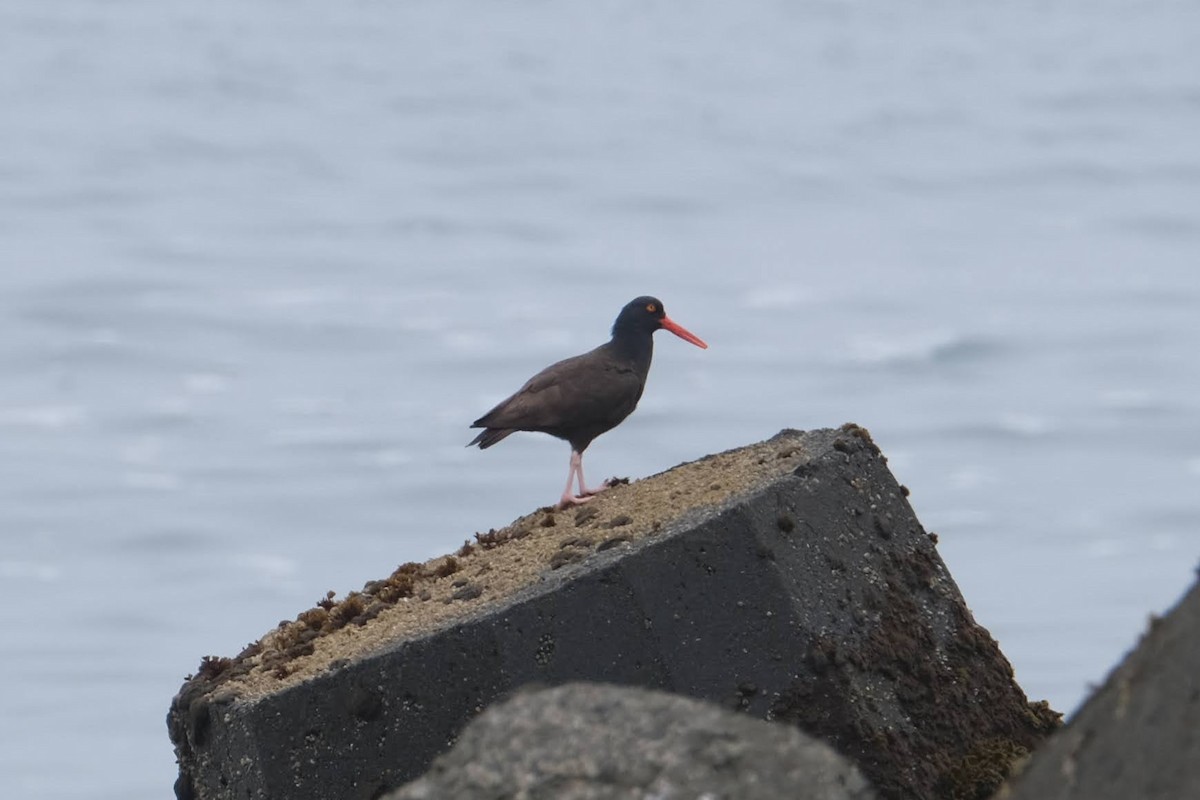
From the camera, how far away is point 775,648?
6148 mm

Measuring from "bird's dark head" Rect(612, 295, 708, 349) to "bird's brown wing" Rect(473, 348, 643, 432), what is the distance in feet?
1.74

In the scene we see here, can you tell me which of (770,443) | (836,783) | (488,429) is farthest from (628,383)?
(836,783)

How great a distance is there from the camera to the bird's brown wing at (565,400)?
924 cm

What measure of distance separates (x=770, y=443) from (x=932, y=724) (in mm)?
1645

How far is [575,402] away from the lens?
9.24 meters

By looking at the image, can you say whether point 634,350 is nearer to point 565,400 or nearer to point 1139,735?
point 565,400

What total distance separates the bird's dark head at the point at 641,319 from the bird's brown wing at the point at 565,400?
20.9 inches

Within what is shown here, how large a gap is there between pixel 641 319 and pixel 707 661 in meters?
4.12

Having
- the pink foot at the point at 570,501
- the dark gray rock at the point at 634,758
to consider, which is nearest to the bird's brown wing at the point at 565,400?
the pink foot at the point at 570,501

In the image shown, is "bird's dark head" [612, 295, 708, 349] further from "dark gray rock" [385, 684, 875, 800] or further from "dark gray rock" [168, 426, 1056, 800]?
"dark gray rock" [385, 684, 875, 800]

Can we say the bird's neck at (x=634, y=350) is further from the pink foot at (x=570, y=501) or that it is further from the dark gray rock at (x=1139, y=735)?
the dark gray rock at (x=1139, y=735)

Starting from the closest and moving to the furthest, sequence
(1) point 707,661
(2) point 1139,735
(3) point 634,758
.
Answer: (2) point 1139,735
(3) point 634,758
(1) point 707,661

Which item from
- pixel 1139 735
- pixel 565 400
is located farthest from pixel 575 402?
pixel 1139 735

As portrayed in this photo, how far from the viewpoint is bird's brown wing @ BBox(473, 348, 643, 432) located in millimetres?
9242
